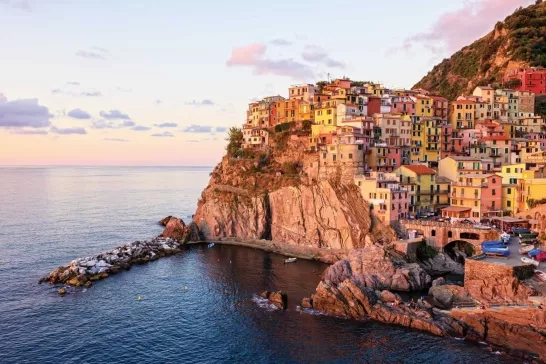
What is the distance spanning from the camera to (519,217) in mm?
64250

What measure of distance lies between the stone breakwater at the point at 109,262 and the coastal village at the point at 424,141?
3159 centimetres

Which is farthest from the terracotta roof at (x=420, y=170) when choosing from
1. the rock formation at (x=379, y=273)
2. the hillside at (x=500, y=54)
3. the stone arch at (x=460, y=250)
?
the hillside at (x=500, y=54)

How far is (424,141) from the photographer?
8875 cm

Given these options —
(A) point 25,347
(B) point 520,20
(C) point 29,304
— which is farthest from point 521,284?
(B) point 520,20

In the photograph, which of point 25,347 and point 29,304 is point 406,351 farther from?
point 29,304

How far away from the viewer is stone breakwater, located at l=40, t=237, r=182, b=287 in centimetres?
5938

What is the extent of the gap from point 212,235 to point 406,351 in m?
51.5

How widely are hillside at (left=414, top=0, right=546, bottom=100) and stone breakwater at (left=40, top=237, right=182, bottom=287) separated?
92.6 metres

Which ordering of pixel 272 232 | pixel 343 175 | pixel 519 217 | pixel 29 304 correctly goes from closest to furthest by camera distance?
pixel 29 304 → pixel 519 217 → pixel 343 175 → pixel 272 232

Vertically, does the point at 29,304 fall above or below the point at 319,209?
below

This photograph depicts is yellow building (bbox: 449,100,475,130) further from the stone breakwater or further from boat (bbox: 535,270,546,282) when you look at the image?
the stone breakwater

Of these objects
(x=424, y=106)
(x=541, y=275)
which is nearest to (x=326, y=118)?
(x=424, y=106)

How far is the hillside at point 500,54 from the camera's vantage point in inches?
4540

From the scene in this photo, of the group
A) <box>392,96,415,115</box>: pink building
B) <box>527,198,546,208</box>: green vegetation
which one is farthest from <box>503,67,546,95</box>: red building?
<box>527,198,546,208</box>: green vegetation
